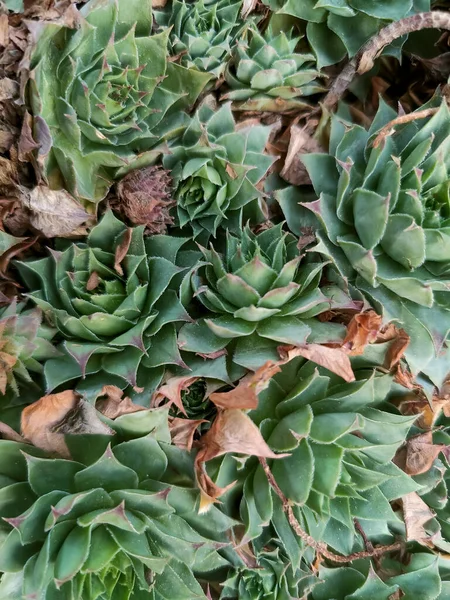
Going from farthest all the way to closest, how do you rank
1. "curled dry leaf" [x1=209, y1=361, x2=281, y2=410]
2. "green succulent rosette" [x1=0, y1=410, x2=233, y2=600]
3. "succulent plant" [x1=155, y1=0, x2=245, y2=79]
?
1. "succulent plant" [x1=155, y1=0, x2=245, y2=79]
2. "curled dry leaf" [x1=209, y1=361, x2=281, y2=410]
3. "green succulent rosette" [x1=0, y1=410, x2=233, y2=600]

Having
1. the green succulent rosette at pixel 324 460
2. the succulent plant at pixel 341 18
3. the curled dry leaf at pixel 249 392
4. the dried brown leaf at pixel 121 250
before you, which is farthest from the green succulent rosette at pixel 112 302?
the succulent plant at pixel 341 18

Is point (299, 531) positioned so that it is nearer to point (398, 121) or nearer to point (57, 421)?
point (57, 421)

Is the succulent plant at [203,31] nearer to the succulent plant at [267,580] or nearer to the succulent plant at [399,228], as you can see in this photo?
the succulent plant at [399,228]

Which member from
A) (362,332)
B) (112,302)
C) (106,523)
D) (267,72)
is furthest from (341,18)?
(106,523)

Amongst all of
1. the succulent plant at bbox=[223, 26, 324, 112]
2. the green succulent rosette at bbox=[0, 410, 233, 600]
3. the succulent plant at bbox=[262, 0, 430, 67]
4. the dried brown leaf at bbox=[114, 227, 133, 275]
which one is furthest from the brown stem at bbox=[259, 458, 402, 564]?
the succulent plant at bbox=[262, 0, 430, 67]

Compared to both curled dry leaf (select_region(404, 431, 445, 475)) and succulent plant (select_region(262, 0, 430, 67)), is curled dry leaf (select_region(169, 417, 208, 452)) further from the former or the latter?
succulent plant (select_region(262, 0, 430, 67))
